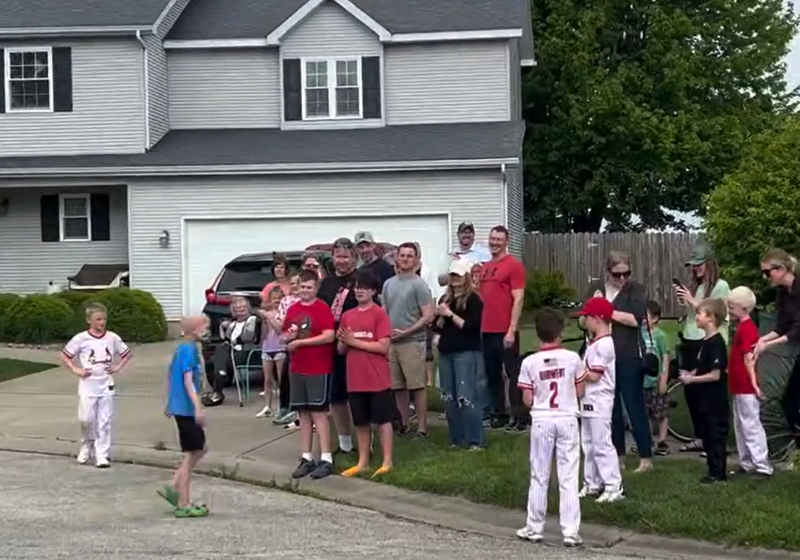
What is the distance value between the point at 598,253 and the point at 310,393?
2020 cm

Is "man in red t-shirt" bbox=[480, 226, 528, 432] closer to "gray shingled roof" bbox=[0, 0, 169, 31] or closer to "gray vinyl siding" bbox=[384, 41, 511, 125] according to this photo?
"gray vinyl siding" bbox=[384, 41, 511, 125]

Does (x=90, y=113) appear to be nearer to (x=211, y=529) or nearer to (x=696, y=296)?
(x=696, y=296)

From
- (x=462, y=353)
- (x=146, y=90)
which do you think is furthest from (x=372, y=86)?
(x=462, y=353)

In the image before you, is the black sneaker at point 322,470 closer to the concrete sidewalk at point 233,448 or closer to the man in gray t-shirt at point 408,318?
the concrete sidewalk at point 233,448

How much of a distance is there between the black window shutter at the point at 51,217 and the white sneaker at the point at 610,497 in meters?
19.0

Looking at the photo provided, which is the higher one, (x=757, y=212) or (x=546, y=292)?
(x=757, y=212)

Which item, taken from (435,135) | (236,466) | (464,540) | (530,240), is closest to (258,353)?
(236,466)

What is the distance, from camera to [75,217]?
86.5 feet

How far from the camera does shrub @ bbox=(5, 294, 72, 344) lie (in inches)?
842

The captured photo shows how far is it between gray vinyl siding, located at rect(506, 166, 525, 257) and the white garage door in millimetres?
2242

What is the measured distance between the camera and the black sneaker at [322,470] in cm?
1074

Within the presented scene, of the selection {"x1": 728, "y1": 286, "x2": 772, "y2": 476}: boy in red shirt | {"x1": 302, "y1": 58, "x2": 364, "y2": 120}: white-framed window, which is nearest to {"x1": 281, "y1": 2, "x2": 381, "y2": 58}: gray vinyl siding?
{"x1": 302, "y1": 58, "x2": 364, "y2": 120}: white-framed window

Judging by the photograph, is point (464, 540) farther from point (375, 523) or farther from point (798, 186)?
point (798, 186)

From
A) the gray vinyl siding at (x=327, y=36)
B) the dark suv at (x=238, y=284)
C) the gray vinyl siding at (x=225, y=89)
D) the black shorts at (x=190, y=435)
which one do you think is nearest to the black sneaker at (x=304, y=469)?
the black shorts at (x=190, y=435)
